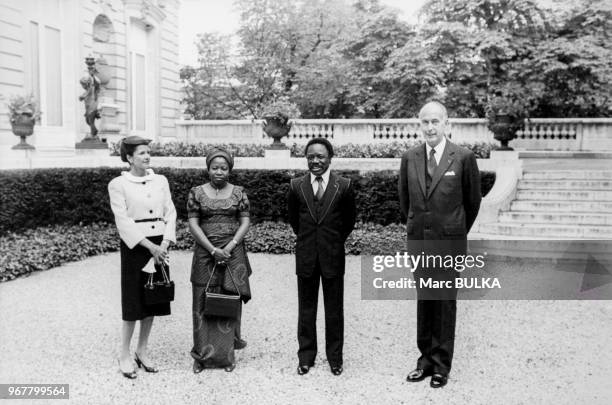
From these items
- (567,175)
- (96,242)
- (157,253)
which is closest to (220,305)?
(157,253)

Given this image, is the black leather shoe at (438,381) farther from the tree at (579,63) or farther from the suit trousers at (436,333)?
the tree at (579,63)

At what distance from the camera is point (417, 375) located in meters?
4.95

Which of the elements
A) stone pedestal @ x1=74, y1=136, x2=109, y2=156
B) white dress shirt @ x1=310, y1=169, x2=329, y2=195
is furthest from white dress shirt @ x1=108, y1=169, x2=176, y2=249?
stone pedestal @ x1=74, y1=136, x2=109, y2=156

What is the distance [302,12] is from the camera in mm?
30094

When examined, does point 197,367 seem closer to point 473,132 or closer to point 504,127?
point 504,127

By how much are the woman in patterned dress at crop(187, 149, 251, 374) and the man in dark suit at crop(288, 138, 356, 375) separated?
0.54 m

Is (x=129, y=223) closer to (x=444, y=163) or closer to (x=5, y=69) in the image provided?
(x=444, y=163)

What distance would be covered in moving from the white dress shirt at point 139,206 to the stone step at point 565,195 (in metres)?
8.93

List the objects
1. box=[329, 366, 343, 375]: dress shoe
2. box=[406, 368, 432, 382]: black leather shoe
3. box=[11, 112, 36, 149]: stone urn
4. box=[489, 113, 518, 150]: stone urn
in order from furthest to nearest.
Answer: box=[489, 113, 518, 150]: stone urn < box=[11, 112, 36, 149]: stone urn < box=[329, 366, 343, 375]: dress shoe < box=[406, 368, 432, 382]: black leather shoe

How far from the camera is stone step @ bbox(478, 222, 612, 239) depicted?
35.0 feet

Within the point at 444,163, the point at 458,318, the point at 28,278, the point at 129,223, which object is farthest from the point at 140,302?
the point at 28,278

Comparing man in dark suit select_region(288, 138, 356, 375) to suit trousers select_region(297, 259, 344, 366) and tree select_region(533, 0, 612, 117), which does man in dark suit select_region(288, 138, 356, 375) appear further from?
tree select_region(533, 0, 612, 117)

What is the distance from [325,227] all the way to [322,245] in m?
0.15

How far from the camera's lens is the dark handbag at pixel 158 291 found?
196 inches
